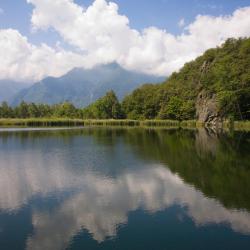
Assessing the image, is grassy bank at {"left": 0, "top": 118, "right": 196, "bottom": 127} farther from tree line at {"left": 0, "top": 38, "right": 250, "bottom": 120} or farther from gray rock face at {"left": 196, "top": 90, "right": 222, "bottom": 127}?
tree line at {"left": 0, "top": 38, "right": 250, "bottom": 120}

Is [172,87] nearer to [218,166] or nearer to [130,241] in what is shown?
[218,166]

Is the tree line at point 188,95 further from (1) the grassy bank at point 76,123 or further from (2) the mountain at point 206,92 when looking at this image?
(1) the grassy bank at point 76,123

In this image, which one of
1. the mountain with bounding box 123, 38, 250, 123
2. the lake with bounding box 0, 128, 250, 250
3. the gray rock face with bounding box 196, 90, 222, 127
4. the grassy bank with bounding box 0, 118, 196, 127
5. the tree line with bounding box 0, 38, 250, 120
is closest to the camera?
the lake with bounding box 0, 128, 250, 250

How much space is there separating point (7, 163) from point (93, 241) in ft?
70.5

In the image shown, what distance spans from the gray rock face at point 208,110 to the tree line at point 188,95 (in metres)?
1.69

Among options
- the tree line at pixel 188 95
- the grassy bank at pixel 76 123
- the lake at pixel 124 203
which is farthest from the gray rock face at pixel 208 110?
the lake at pixel 124 203

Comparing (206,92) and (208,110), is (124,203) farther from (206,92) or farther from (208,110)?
(206,92)

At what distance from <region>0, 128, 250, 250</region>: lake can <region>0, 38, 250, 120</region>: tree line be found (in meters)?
70.8

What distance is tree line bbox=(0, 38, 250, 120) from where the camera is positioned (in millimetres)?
102875

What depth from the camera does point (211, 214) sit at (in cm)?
1784

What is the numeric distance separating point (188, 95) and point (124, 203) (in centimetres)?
11637

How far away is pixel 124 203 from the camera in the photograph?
19.9 metres

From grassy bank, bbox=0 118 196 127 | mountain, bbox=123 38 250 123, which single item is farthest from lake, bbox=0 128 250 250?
grassy bank, bbox=0 118 196 127

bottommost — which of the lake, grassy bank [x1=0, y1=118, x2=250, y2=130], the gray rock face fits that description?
the lake
